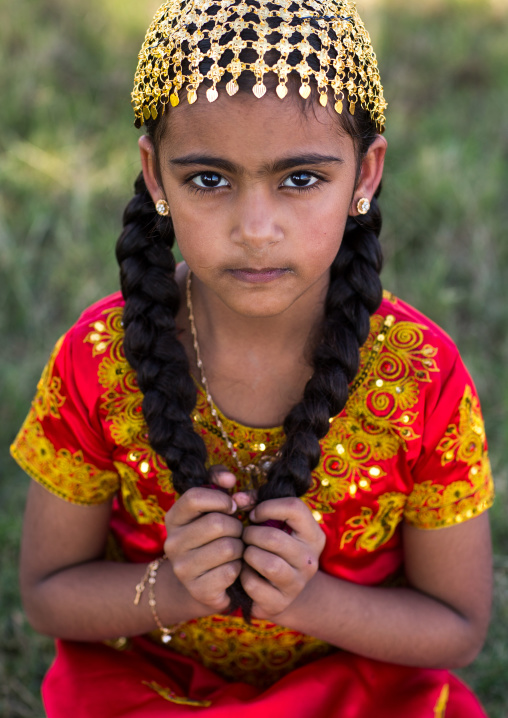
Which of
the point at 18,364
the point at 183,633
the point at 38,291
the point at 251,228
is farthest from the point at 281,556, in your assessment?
the point at 38,291

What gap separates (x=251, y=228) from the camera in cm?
146

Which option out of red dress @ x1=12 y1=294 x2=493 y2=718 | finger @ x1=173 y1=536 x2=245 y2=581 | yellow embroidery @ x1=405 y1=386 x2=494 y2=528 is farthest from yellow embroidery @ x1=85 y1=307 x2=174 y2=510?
yellow embroidery @ x1=405 y1=386 x2=494 y2=528

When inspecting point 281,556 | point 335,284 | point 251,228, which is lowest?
point 281,556

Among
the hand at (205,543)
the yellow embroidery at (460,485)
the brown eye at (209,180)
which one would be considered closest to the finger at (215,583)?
the hand at (205,543)

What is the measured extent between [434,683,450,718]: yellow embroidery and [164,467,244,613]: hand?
0.59m

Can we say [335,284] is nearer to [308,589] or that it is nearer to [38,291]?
[308,589]

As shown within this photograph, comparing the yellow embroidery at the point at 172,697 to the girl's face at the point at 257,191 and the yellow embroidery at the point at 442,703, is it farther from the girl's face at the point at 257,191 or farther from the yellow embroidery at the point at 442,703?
the girl's face at the point at 257,191

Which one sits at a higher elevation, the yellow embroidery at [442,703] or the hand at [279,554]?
the hand at [279,554]

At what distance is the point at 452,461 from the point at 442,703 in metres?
0.58

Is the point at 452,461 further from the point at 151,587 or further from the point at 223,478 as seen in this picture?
the point at 151,587

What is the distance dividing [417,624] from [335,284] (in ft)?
2.67

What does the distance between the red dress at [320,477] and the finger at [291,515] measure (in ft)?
0.55

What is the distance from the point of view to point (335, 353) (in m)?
1.76

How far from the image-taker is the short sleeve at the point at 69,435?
6.06ft
